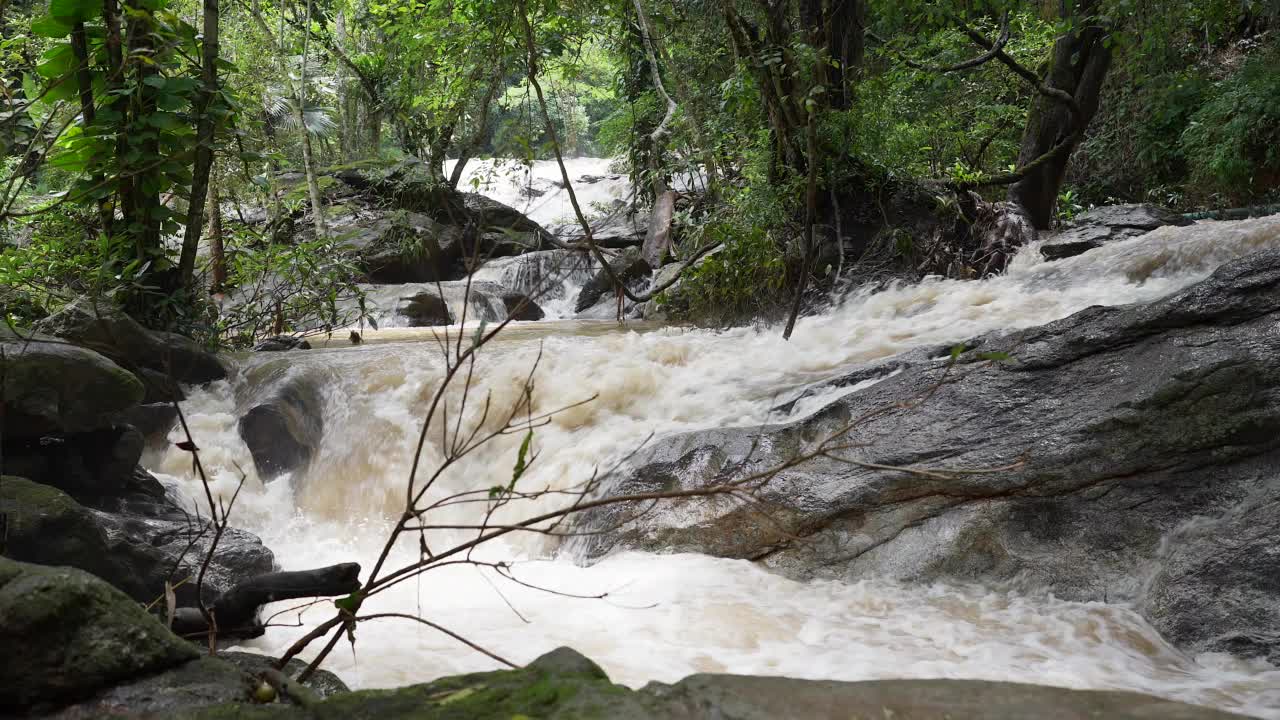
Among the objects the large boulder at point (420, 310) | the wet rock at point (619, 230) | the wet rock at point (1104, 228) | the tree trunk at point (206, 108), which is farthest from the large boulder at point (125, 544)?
the wet rock at point (619, 230)

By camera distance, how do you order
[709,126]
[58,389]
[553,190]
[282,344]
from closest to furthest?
1. [58,389]
2. [282,344]
3. [709,126]
4. [553,190]

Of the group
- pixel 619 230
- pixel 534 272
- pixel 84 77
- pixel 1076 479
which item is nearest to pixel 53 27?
pixel 84 77

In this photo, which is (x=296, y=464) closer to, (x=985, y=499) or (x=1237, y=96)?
(x=985, y=499)

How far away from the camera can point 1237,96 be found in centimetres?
1124

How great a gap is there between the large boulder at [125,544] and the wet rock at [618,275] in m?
8.52

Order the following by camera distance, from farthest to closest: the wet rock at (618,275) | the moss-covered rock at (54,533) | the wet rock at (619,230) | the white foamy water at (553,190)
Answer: the white foamy water at (553,190) < the wet rock at (619,230) < the wet rock at (618,275) < the moss-covered rock at (54,533)

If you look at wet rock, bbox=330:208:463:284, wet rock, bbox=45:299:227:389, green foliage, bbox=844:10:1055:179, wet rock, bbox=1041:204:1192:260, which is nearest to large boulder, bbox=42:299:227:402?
wet rock, bbox=45:299:227:389

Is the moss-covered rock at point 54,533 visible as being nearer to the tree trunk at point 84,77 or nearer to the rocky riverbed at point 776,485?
the rocky riverbed at point 776,485

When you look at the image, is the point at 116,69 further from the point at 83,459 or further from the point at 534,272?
the point at 534,272

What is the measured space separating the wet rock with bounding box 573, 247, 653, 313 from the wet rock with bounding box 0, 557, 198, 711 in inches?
417

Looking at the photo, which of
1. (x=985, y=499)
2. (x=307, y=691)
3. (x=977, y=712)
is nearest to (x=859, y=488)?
(x=985, y=499)

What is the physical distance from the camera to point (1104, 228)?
784 cm

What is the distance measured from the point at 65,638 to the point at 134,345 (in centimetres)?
452

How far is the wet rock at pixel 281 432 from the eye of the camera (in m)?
5.71
